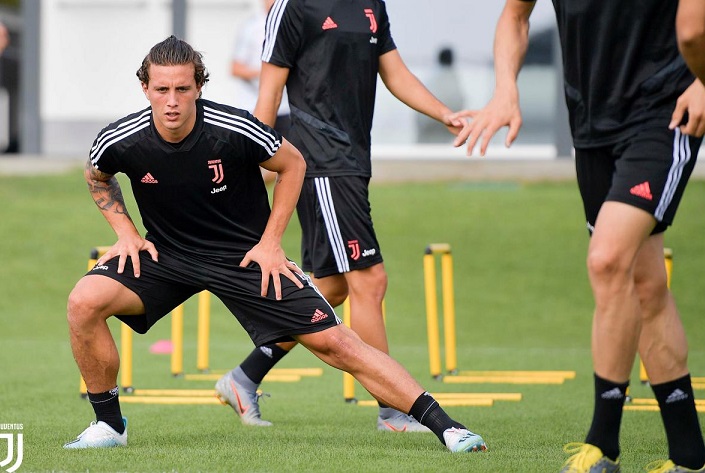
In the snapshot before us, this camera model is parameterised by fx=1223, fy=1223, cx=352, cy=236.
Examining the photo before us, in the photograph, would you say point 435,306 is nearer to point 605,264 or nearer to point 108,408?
point 108,408

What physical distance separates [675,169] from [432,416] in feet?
4.94

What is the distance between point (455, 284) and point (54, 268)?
4.38 meters

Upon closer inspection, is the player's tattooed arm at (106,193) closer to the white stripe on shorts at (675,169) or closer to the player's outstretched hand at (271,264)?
the player's outstretched hand at (271,264)

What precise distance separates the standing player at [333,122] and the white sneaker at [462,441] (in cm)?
120

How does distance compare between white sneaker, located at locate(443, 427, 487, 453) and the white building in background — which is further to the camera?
the white building in background

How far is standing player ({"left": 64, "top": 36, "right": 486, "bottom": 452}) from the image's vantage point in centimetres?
519

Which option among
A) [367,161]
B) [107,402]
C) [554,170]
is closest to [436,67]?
[554,170]

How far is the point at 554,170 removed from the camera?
1680cm

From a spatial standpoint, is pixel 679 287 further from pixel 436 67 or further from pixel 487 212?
pixel 436 67

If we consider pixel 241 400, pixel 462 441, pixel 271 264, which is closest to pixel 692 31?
pixel 462 441

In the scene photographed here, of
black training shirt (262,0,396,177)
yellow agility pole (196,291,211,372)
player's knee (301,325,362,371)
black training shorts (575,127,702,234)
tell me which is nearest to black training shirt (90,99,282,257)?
player's knee (301,325,362,371)

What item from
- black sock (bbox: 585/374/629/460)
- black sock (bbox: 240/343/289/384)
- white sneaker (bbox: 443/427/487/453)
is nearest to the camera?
black sock (bbox: 585/374/629/460)

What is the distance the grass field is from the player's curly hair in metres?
1.60

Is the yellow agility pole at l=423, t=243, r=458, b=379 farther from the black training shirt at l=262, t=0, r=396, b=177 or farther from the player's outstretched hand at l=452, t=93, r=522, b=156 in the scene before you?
the player's outstretched hand at l=452, t=93, r=522, b=156
